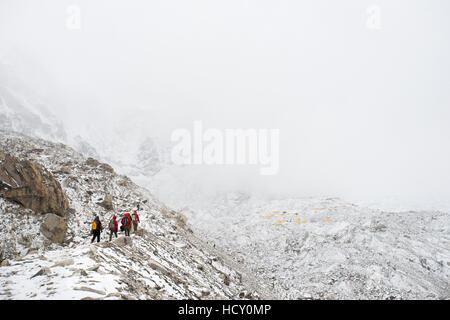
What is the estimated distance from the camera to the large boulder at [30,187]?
14.5m

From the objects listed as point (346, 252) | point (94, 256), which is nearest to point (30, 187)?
point (94, 256)

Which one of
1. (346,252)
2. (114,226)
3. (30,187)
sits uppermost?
(30,187)

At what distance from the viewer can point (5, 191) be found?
1429cm

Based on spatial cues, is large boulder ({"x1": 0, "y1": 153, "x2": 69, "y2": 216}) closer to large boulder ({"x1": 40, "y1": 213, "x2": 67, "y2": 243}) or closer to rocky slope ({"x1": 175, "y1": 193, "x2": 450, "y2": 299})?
large boulder ({"x1": 40, "y1": 213, "x2": 67, "y2": 243})

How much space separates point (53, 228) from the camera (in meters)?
13.8

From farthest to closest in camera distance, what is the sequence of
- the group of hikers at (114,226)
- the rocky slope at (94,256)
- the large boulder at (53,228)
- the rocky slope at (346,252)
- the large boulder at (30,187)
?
1. the rocky slope at (346,252)
2. the large boulder at (30,187)
3. the large boulder at (53,228)
4. the group of hikers at (114,226)
5. the rocky slope at (94,256)

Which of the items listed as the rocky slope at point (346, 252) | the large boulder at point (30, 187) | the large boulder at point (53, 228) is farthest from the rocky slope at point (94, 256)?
the rocky slope at point (346, 252)

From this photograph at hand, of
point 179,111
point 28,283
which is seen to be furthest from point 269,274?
point 179,111

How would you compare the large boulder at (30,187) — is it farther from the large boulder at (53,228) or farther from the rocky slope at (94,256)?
the large boulder at (53,228)

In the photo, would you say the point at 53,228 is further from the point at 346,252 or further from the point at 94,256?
the point at 346,252

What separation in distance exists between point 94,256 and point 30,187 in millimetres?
8988

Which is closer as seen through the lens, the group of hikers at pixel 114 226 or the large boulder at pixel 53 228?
the group of hikers at pixel 114 226

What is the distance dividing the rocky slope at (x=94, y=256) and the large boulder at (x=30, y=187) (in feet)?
1.70
